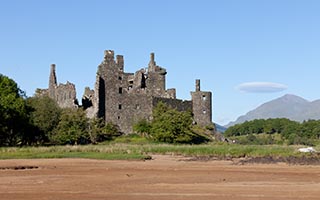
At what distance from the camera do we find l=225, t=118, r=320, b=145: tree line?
10829 centimetres

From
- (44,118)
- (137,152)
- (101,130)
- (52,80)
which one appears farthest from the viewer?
(52,80)

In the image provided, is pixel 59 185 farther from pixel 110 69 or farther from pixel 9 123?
pixel 110 69

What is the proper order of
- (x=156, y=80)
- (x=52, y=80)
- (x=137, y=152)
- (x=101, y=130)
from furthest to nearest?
(x=156, y=80) → (x=52, y=80) → (x=101, y=130) → (x=137, y=152)

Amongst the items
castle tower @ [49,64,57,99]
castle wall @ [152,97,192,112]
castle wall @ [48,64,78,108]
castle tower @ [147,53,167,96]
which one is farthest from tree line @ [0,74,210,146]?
castle tower @ [147,53,167,96]

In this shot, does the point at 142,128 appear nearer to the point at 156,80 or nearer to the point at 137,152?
the point at 156,80

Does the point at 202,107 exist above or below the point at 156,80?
below

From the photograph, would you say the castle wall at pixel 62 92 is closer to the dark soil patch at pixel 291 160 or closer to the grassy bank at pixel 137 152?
the grassy bank at pixel 137 152

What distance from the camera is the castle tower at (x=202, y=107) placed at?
256ft

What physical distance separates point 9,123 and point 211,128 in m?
28.2

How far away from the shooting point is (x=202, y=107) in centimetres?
7806

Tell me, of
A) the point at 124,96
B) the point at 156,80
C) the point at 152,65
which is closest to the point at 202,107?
the point at 156,80

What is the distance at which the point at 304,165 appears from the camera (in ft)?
116

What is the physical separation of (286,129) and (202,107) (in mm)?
46441

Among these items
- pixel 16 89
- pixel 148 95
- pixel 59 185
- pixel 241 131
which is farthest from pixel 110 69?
pixel 241 131
